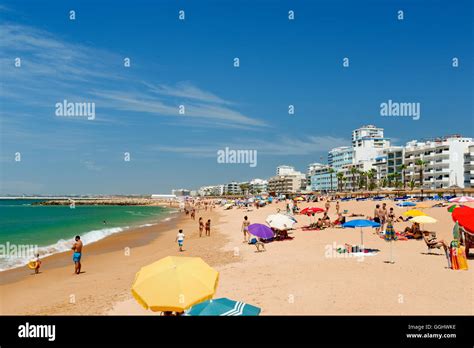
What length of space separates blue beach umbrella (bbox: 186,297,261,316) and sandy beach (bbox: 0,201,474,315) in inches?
133

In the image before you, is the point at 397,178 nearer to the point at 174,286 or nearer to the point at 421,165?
the point at 421,165

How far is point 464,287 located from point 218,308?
25.4ft

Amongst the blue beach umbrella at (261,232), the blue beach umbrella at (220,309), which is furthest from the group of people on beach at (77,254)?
the blue beach umbrella at (220,309)

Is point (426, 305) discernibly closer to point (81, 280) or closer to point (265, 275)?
point (265, 275)

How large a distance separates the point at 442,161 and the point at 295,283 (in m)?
82.7

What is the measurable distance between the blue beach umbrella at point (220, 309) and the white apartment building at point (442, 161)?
3371 inches

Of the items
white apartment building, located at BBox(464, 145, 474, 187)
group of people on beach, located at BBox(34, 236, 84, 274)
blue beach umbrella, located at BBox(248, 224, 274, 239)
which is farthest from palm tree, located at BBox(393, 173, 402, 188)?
group of people on beach, located at BBox(34, 236, 84, 274)

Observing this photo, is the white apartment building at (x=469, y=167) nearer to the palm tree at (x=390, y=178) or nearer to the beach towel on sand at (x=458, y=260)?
the palm tree at (x=390, y=178)

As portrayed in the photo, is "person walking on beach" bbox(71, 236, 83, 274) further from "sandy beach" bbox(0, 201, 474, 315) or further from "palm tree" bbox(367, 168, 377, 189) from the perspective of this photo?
"palm tree" bbox(367, 168, 377, 189)

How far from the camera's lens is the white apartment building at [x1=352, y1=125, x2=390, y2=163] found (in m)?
129

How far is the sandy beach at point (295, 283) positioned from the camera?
884 centimetres

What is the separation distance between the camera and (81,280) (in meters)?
14.8

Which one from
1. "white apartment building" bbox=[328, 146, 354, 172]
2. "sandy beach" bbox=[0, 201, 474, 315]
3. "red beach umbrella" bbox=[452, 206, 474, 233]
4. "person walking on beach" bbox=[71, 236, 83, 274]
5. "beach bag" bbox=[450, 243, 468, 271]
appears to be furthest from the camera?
"white apartment building" bbox=[328, 146, 354, 172]
